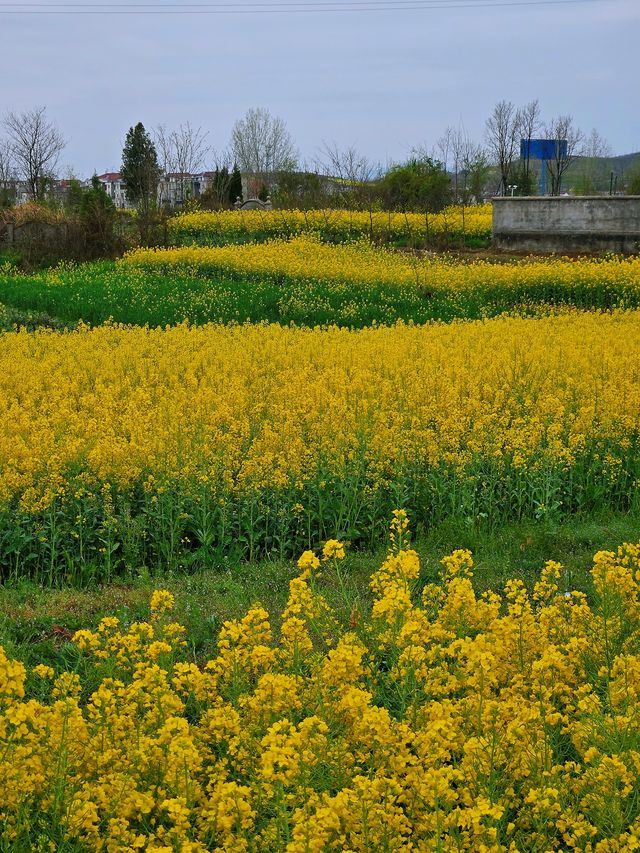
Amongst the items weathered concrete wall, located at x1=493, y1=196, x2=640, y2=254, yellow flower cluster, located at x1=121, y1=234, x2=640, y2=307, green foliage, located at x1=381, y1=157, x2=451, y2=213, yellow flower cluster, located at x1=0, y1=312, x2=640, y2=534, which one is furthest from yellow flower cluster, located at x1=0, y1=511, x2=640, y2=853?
green foliage, located at x1=381, y1=157, x2=451, y2=213

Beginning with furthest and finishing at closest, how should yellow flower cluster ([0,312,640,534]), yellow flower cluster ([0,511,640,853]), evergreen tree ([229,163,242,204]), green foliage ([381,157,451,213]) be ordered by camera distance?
evergreen tree ([229,163,242,204]) < green foliage ([381,157,451,213]) < yellow flower cluster ([0,312,640,534]) < yellow flower cluster ([0,511,640,853])

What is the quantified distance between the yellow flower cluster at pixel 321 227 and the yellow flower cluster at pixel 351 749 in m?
28.7

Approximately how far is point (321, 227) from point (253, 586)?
28513 millimetres

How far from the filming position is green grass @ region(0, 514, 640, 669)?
217 inches

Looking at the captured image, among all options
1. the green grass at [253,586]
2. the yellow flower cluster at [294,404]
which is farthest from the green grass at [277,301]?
the green grass at [253,586]

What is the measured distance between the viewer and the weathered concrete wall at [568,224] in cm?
2609

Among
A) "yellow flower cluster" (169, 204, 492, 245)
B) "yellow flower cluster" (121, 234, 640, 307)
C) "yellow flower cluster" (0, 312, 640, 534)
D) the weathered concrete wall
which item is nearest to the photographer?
"yellow flower cluster" (0, 312, 640, 534)

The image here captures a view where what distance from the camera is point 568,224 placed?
1057 inches

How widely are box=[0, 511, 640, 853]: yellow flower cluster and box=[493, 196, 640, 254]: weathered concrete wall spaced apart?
23613 millimetres

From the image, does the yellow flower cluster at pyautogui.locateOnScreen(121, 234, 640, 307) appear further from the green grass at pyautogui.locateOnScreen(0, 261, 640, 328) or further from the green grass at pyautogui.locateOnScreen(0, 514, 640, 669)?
the green grass at pyautogui.locateOnScreen(0, 514, 640, 669)

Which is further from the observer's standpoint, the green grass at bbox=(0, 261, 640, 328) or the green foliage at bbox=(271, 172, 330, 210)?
the green foliage at bbox=(271, 172, 330, 210)

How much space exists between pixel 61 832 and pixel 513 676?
77.9 inches

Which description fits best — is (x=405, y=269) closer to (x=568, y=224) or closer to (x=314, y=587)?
(x=568, y=224)

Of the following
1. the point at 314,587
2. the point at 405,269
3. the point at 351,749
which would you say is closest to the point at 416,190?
the point at 405,269
